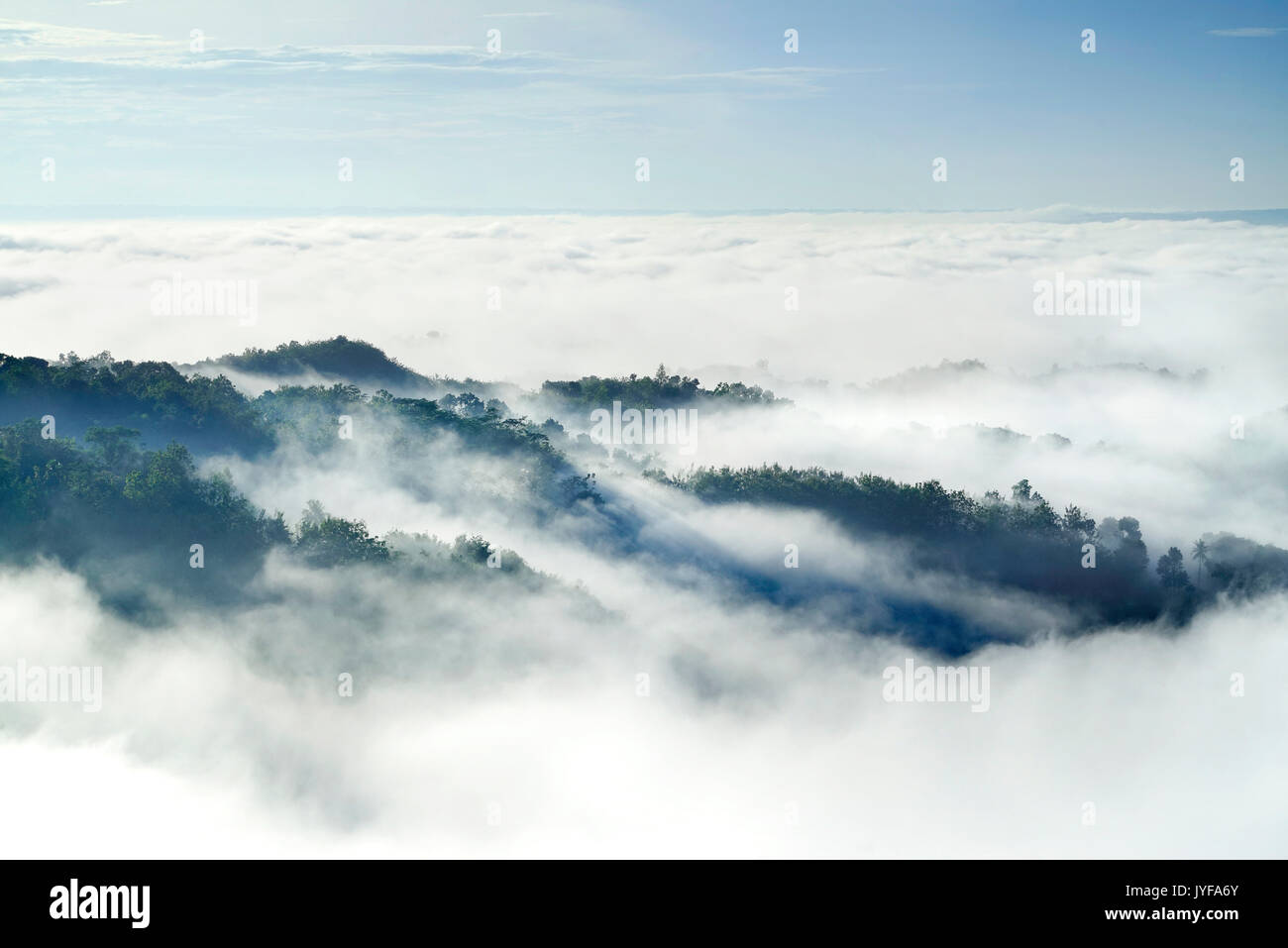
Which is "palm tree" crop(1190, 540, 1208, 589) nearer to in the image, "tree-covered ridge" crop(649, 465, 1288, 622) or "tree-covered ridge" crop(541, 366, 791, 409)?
"tree-covered ridge" crop(649, 465, 1288, 622)

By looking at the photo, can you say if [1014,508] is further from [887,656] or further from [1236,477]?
[1236,477]

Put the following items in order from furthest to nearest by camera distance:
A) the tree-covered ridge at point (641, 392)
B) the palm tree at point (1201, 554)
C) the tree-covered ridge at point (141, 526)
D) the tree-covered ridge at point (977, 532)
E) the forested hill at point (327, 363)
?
the tree-covered ridge at point (641, 392)
the forested hill at point (327, 363)
the palm tree at point (1201, 554)
the tree-covered ridge at point (977, 532)
the tree-covered ridge at point (141, 526)

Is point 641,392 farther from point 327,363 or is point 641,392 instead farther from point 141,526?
point 141,526

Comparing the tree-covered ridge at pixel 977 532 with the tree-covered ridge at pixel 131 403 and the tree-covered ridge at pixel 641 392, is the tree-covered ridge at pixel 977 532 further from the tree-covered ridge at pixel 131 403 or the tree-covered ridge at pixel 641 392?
the tree-covered ridge at pixel 131 403

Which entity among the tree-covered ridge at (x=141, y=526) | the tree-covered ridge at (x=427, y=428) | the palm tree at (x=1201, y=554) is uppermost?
the tree-covered ridge at (x=427, y=428)

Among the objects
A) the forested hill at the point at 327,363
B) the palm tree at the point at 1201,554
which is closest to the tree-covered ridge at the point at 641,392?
the forested hill at the point at 327,363

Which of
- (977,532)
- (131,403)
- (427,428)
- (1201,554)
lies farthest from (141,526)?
(1201,554)
